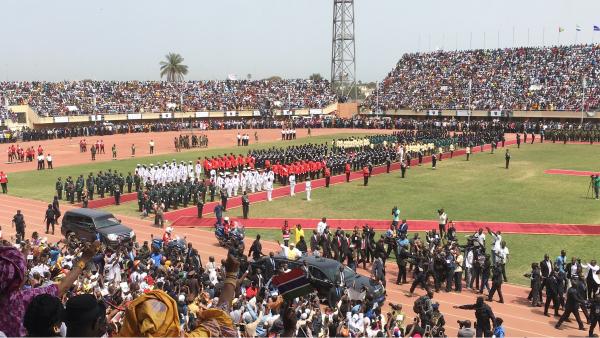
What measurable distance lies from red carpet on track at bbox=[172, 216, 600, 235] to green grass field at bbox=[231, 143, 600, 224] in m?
0.76

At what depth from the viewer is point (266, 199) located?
27.3 m

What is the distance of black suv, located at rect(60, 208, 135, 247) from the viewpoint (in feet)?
61.7

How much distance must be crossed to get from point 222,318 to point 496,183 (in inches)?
1145

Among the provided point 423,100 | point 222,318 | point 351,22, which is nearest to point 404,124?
point 423,100

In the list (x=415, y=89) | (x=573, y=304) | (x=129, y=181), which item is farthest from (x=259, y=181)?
(x=415, y=89)

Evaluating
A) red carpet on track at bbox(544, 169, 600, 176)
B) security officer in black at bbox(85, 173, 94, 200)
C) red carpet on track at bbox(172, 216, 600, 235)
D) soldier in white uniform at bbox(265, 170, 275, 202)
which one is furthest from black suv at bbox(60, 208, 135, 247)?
red carpet on track at bbox(544, 169, 600, 176)

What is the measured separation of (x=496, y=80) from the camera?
232 feet

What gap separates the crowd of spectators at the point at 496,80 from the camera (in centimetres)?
6334

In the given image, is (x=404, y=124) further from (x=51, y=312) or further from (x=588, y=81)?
(x=51, y=312)

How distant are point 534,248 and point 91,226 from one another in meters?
14.4

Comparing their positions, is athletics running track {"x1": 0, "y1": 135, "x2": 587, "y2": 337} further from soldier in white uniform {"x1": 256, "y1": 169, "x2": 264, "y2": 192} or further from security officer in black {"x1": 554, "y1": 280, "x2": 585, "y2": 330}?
soldier in white uniform {"x1": 256, "y1": 169, "x2": 264, "y2": 192}

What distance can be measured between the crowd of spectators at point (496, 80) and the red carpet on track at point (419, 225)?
44198 mm

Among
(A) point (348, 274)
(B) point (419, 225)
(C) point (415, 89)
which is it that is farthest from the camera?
(C) point (415, 89)

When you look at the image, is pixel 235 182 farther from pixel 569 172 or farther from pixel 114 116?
pixel 114 116
